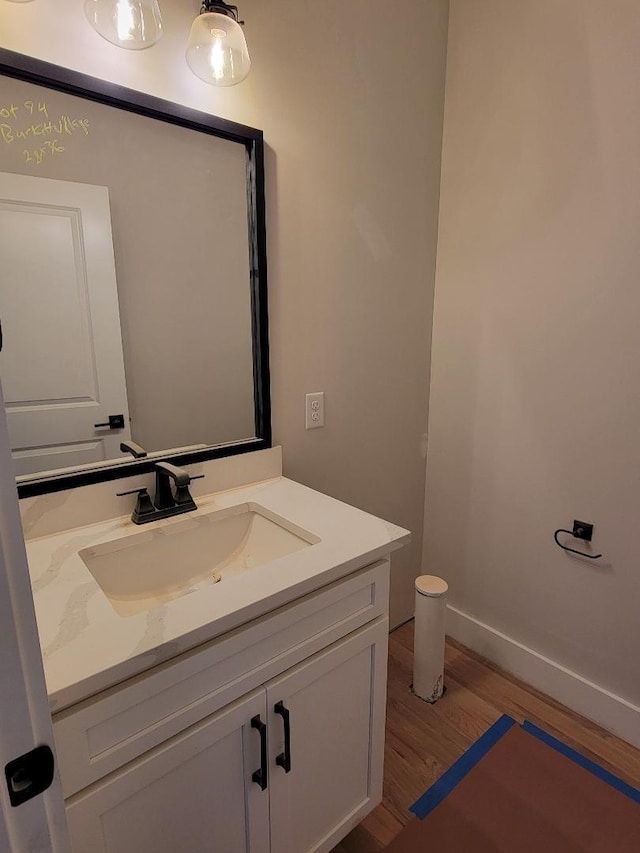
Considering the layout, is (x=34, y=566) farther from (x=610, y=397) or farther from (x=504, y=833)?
(x=610, y=397)

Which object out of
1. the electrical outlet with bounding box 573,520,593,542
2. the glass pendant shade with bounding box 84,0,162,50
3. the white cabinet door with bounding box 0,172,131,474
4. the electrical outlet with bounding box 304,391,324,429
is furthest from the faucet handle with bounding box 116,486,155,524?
the electrical outlet with bounding box 573,520,593,542

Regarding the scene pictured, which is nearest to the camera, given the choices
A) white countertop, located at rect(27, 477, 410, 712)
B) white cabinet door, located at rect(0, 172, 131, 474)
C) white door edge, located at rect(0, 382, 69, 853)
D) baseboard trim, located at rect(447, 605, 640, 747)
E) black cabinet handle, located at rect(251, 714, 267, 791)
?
white door edge, located at rect(0, 382, 69, 853)

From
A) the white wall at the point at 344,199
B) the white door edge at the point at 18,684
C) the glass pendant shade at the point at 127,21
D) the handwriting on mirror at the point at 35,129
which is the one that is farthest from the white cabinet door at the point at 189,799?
the glass pendant shade at the point at 127,21

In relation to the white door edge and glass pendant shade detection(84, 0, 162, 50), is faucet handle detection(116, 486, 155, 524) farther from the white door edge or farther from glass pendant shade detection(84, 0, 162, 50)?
glass pendant shade detection(84, 0, 162, 50)

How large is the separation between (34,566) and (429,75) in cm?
206

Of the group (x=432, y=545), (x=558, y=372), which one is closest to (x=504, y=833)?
(x=432, y=545)

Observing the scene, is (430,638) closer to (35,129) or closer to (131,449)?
(131,449)

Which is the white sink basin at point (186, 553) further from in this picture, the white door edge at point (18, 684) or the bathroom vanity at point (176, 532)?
the white door edge at point (18, 684)

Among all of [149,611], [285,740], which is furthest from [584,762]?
[149,611]

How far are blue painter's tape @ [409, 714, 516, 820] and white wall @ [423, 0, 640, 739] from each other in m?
0.30

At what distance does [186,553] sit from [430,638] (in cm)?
105

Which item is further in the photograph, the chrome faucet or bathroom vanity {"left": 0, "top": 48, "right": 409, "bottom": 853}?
the chrome faucet

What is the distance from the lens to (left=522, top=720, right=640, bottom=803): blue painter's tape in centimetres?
139

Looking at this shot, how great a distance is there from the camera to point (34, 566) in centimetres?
95
